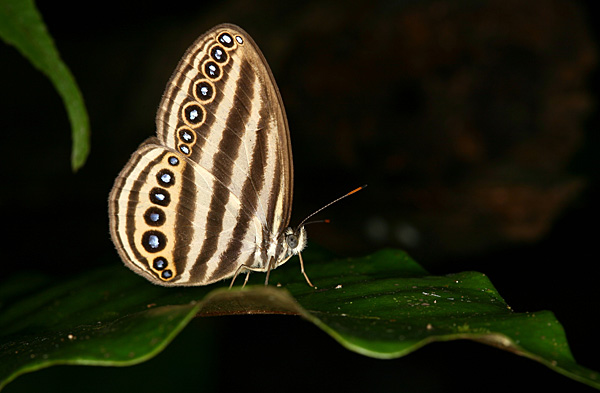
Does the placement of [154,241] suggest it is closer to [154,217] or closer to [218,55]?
[154,217]

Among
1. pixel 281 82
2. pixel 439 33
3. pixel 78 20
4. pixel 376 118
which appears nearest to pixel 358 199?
pixel 376 118

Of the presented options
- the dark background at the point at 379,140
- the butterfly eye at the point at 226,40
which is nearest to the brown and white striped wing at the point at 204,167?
the butterfly eye at the point at 226,40

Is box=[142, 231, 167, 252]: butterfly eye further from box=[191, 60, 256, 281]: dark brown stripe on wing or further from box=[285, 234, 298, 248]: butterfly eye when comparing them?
box=[285, 234, 298, 248]: butterfly eye

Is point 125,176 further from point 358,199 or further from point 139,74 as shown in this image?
point 358,199

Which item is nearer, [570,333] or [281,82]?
[570,333]

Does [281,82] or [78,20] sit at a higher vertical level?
[78,20]

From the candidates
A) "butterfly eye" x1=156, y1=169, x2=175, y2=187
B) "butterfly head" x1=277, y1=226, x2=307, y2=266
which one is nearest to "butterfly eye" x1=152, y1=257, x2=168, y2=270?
"butterfly eye" x1=156, y1=169, x2=175, y2=187

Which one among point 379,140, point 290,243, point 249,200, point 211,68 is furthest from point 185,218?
point 379,140
